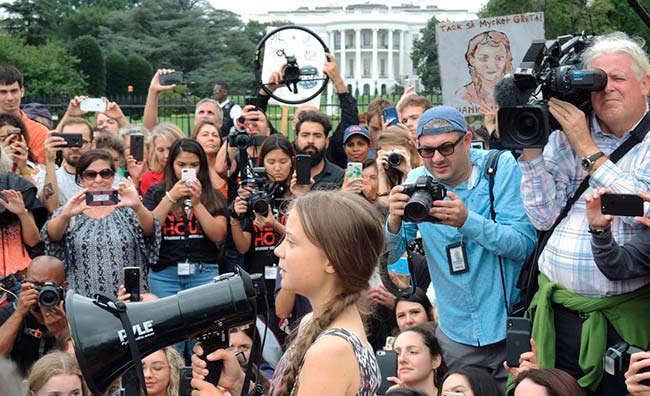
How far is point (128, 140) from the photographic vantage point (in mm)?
8977

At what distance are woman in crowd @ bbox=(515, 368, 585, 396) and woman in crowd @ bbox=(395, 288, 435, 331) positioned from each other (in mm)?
1920

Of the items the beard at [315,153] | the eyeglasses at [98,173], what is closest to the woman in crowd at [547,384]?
the eyeglasses at [98,173]

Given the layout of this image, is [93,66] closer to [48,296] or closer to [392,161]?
[392,161]

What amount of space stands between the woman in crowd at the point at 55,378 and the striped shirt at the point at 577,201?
246 centimetres

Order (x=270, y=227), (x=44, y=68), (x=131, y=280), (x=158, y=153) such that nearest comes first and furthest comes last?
(x=131, y=280) → (x=270, y=227) → (x=158, y=153) → (x=44, y=68)

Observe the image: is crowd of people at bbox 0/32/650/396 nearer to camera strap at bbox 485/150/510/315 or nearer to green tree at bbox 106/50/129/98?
camera strap at bbox 485/150/510/315

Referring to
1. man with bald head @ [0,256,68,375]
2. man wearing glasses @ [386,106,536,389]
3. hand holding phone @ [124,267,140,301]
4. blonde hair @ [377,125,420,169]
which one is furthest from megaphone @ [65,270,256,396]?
blonde hair @ [377,125,420,169]

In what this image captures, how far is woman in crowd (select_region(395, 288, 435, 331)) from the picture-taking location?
19.9 feet

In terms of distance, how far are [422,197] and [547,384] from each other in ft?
A: 3.38

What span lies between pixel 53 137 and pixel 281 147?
171 cm

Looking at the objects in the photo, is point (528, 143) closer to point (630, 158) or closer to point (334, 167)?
point (630, 158)

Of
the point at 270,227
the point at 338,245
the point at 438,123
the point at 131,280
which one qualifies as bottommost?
the point at 270,227

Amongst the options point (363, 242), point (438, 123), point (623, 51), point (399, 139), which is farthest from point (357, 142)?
point (363, 242)

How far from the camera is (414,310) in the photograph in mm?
6113
